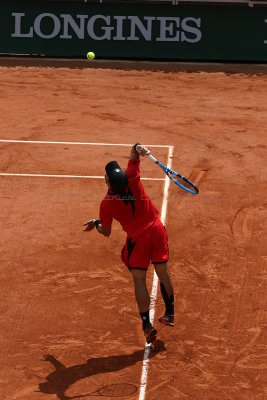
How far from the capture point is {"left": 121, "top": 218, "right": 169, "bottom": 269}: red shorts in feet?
28.8

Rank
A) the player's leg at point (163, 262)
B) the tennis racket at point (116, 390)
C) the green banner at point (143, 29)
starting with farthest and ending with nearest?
the green banner at point (143, 29), the player's leg at point (163, 262), the tennis racket at point (116, 390)

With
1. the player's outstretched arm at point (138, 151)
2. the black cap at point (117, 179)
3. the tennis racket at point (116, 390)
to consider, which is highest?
the player's outstretched arm at point (138, 151)

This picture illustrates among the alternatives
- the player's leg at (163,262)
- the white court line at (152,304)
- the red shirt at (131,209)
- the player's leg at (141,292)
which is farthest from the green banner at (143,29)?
the player's leg at (141,292)

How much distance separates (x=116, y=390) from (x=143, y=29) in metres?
18.5

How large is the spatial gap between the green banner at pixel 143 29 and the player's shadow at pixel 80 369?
17516 mm

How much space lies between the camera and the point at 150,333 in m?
8.66

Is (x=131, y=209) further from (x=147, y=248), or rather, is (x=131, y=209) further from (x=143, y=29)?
(x=143, y=29)

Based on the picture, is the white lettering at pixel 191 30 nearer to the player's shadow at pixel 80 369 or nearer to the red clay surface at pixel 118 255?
the red clay surface at pixel 118 255

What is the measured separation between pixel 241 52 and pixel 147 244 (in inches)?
690

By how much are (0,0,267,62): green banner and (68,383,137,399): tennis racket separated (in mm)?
18296

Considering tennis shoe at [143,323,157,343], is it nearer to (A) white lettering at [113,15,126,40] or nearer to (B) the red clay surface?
(B) the red clay surface

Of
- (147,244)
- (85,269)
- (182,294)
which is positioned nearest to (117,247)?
(85,269)

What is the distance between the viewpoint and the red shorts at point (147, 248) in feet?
28.8

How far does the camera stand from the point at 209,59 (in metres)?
25.1
